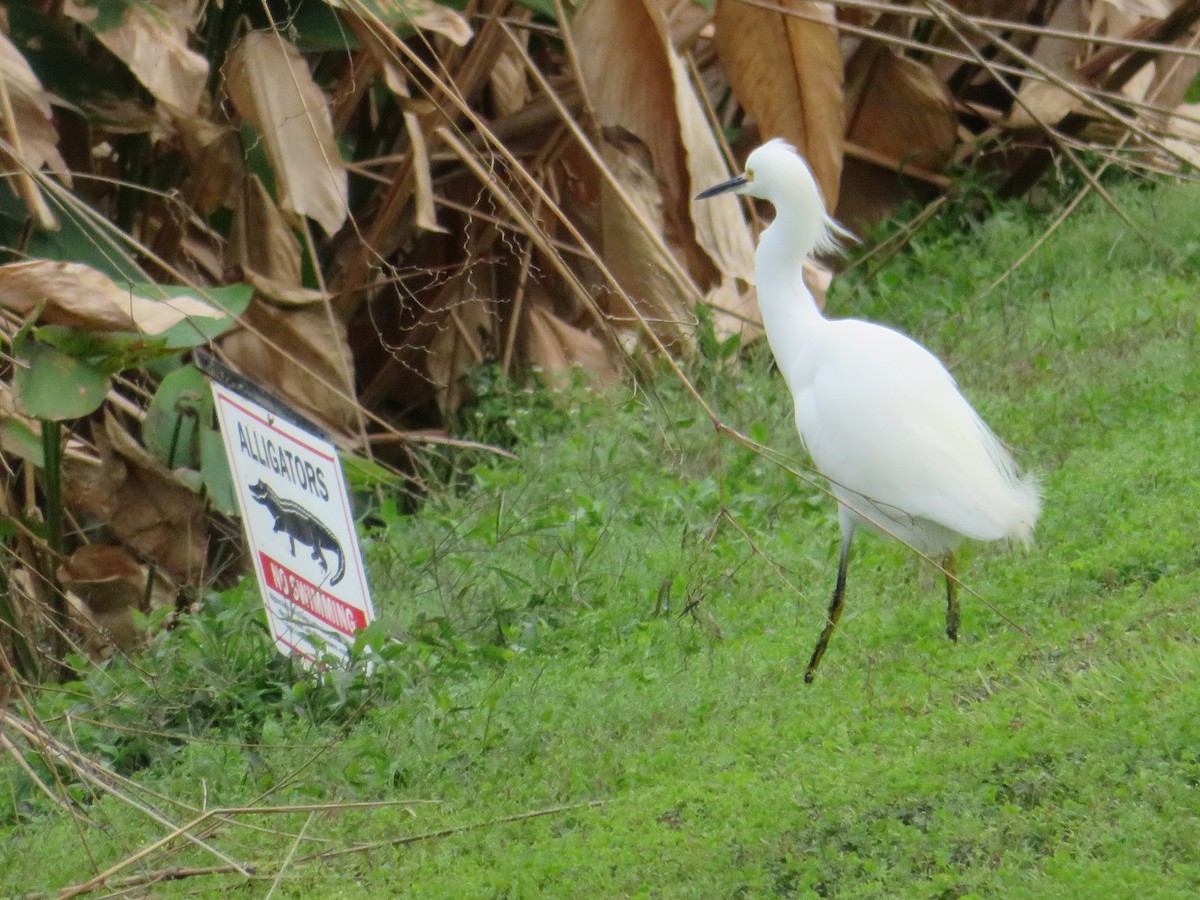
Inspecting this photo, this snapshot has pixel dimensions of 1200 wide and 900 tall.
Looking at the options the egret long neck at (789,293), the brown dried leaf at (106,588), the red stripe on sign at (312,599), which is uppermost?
the egret long neck at (789,293)

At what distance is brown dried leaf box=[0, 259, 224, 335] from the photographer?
302 cm

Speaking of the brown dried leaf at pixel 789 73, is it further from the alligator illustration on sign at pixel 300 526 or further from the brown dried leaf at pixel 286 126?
the alligator illustration on sign at pixel 300 526

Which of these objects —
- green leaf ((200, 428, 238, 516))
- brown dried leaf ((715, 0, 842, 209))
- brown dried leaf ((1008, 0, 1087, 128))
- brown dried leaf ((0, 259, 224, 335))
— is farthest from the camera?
brown dried leaf ((1008, 0, 1087, 128))

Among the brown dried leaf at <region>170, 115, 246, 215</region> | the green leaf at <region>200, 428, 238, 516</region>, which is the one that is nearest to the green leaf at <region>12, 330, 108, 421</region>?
the green leaf at <region>200, 428, 238, 516</region>

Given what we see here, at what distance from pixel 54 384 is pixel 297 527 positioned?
0.74 meters

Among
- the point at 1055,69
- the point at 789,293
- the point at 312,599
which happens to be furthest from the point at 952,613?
the point at 1055,69

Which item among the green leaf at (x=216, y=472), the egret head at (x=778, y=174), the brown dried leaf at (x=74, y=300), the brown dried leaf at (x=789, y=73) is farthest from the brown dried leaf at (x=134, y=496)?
the brown dried leaf at (x=789, y=73)

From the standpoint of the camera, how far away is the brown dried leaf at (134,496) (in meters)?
4.52

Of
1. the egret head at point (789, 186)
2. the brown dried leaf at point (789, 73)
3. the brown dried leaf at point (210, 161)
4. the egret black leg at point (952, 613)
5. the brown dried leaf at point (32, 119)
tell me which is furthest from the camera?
the brown dried leaf at point (789, 73)

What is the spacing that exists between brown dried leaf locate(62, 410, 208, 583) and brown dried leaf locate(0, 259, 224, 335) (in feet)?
4.77

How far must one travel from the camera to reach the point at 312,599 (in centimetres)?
382

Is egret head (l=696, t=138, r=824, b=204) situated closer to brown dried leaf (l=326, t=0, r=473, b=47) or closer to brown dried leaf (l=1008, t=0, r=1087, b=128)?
brown dried leaf (l=326, t=0, r=473, b=47)

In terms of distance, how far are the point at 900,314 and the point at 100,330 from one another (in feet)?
13.1

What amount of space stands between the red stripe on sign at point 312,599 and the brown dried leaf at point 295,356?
118cm
